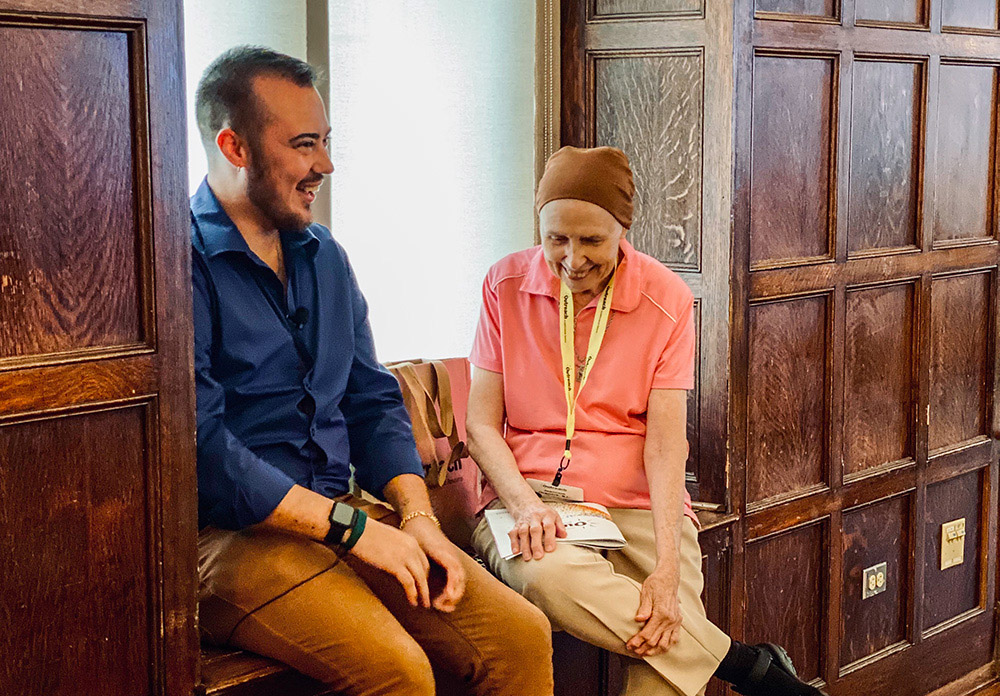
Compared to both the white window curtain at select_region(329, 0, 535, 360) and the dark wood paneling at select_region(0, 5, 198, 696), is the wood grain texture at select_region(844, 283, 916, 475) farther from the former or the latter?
the dark wood paneling at select_region(0, 5, 198, 696)

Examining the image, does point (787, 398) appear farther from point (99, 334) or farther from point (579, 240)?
point (99, 334)

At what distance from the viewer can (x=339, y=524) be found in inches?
87.4

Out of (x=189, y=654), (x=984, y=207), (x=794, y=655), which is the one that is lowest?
(x=794, y=655)

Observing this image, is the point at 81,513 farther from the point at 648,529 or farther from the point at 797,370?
the point at 797,370

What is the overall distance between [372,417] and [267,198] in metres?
0.49

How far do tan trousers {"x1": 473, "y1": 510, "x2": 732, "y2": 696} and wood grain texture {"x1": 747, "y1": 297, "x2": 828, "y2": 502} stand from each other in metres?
0.76

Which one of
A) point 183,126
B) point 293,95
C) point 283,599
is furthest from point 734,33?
point 283,599

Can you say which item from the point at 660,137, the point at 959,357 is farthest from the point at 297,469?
the point at 959,357

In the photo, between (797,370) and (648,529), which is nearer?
(648,529)

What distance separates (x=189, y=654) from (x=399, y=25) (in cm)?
156

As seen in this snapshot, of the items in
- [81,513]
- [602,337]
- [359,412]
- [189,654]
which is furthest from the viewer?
[602,337]

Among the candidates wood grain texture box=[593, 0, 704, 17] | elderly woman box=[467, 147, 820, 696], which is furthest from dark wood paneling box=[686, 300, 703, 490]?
wood grain texture box=[593, 0, 704, 17]

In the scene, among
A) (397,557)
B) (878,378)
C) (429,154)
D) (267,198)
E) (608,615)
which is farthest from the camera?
(878,378)

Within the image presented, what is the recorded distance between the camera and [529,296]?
9.12 ft
